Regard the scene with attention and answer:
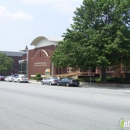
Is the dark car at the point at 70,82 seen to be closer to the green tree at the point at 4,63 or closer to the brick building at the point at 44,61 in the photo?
the brick building at the point at 44,61

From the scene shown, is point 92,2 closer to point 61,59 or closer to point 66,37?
point 66,37

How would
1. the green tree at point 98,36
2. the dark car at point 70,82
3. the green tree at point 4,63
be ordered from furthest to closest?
the green tree at point 4,63 < the dark car at point 70,82 < the green tree at point 98,36

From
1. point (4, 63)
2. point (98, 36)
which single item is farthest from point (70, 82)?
point (4, 63)

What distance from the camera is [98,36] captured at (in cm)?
3094

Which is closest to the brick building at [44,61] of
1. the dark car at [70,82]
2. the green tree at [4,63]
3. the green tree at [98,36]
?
the green tree at [4,63]

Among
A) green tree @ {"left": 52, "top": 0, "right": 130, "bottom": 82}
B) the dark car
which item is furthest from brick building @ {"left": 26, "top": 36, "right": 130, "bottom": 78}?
green tree @ {"left": 52, "top": 0, "right": 130, "bottom": 82}

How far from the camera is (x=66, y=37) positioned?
3572cm

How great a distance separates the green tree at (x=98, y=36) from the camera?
3078cm

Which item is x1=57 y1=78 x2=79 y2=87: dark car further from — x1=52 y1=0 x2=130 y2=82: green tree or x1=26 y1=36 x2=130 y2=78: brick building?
x1=26 y1=36 x2=130 y2=78: brick building

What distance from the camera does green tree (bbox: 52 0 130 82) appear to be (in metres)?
30.8

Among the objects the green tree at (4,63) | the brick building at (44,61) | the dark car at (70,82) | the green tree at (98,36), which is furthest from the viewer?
the green tree at (4,63)

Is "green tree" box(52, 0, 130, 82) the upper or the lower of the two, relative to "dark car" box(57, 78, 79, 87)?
upper

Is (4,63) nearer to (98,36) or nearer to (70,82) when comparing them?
(70,82)

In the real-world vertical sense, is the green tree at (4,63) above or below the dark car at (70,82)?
above
